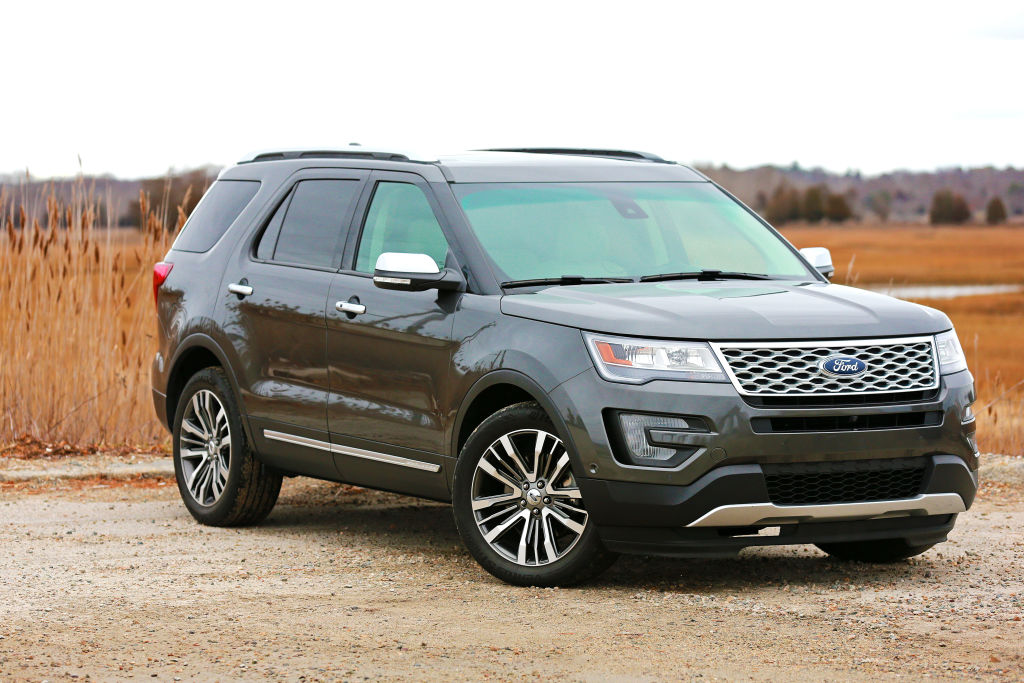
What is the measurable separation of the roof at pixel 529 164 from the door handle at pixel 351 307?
753 mm

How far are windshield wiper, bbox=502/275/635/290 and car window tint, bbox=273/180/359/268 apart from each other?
126cm

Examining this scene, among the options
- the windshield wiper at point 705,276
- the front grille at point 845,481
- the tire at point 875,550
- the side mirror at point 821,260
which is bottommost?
the tire at point 875,550

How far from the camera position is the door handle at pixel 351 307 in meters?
7.98

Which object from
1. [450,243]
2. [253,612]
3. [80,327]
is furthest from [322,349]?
[80,327]

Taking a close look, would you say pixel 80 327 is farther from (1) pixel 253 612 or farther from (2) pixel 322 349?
(1) pixel 253 612

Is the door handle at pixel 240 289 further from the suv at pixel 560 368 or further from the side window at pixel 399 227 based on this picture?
the side window at pixel 399 227

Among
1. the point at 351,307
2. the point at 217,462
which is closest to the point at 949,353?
the point at 351,307

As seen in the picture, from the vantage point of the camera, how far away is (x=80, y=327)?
12703 millimetres

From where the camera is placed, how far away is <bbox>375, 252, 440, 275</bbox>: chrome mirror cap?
7418mm

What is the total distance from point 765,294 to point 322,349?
2329 millimetres

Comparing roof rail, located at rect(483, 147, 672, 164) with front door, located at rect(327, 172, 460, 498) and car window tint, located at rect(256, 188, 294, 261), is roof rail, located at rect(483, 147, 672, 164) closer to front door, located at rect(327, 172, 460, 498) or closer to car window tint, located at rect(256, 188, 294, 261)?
front door, located at rect(327, 172, 460, 498)

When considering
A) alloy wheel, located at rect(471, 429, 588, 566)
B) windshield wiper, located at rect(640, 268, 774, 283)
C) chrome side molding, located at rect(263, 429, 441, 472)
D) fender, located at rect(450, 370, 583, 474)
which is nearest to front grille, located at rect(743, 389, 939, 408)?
fender, located at rect(450, 370, 583, 474)

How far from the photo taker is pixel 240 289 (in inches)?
351

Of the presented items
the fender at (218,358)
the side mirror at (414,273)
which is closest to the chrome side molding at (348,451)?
the fender at (218,358)
